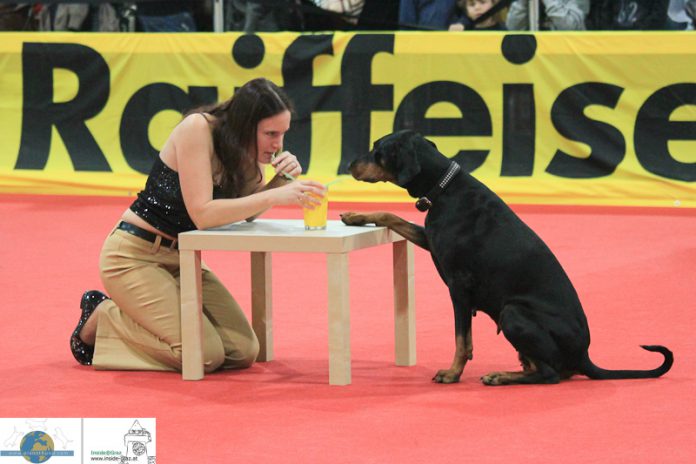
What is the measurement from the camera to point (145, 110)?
9672 millimetres

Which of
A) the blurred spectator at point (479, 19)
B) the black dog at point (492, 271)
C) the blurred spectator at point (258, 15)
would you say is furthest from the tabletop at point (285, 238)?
the blurred spectator at point (258, 15)

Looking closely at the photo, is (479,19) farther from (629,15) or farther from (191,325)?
(191,325)

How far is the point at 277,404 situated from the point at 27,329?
1734mm

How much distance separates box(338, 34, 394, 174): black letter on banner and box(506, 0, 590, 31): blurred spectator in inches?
42.2

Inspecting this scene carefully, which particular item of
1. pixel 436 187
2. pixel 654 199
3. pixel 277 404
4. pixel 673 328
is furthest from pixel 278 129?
pixel 654 199

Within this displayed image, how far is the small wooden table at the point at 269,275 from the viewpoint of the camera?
4266 millimetres

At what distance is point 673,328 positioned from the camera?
206 inches

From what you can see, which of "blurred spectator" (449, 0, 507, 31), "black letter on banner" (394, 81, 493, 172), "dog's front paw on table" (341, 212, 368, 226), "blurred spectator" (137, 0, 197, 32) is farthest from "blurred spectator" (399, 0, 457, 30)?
"dog's front paw on table" (341, 212, 368, 226)

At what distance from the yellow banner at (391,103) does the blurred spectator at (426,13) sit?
57cm

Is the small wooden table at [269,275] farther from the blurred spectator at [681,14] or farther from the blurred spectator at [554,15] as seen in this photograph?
the blurred spectator at [681,14]

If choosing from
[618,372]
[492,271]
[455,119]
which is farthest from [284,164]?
[455,119]

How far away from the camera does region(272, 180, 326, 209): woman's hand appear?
434 centimetres

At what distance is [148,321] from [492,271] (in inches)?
52.5

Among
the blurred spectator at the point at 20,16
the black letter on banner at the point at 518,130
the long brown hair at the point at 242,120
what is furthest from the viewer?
the blurred spectator at the point at 20,16
